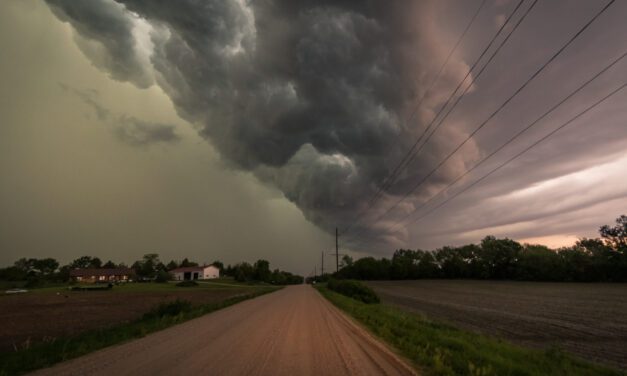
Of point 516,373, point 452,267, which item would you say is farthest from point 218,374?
point 452,267

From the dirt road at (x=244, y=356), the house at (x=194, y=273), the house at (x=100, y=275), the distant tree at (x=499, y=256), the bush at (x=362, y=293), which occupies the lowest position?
the dirt road at (x=244, y=356)

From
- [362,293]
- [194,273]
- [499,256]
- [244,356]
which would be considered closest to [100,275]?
[194,273]

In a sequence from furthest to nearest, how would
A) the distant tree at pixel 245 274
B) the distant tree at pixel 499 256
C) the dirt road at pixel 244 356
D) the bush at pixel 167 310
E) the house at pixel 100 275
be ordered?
the distant tree at pixel 245 274 → the house at pixel 100 275 → the distant tree at pixel 499 256 → the bush at pixel 167 310 → the dirt road at pixel 244 356

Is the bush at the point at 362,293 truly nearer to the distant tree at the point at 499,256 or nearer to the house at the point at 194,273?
the distant tree at the point at 499,256

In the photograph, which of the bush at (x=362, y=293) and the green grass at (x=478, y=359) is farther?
the bush at (x=362, y=293)

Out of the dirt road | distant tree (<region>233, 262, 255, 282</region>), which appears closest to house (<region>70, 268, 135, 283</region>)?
distant tree (<region>233, 262, 255, 282</region>)

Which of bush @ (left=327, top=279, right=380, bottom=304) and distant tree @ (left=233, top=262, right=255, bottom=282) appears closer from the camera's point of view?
bush @ (left=327, top=279, right=380, bottom=304)

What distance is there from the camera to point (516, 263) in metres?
129

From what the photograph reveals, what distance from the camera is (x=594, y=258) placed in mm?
96250

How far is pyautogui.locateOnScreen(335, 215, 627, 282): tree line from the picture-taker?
95938 mm

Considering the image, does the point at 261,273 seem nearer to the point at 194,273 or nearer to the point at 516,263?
the point at 194,273

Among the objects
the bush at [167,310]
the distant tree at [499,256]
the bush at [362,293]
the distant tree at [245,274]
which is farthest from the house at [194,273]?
the bush at [167,310]

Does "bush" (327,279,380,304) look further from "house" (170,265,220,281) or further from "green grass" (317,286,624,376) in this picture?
"house" (170,265,220,281)

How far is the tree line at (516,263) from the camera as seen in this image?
315ft
